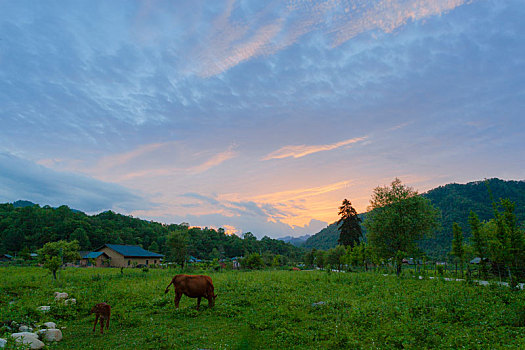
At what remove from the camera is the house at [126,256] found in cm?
7056

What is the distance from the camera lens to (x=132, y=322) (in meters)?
14.0

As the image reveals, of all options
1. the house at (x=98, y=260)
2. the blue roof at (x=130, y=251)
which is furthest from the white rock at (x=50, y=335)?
the house at (x=98, y=260)

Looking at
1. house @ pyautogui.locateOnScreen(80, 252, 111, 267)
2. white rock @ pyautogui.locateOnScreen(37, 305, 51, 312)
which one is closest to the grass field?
white rock @ pyautogui.locateOnScreen(37, 305, 51, 312)

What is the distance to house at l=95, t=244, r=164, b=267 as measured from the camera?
7056 cm

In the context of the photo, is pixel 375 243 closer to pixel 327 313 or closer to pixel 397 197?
pixel 397 197

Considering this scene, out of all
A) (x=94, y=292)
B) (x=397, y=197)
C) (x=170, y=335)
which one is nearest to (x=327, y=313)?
(x=170, y=335)

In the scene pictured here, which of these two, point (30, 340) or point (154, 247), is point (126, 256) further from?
point (30, 340)

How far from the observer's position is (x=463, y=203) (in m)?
122

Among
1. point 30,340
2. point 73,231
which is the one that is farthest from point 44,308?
point 73,231

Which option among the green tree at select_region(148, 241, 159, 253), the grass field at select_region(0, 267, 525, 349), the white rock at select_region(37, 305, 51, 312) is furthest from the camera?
the green tree at select_region(148, 241, 159, 253)

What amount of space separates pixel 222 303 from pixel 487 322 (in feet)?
46.9

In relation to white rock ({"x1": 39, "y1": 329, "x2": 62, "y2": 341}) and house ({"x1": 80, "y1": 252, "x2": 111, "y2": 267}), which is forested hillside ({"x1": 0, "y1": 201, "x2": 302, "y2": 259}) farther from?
white rock ({"x1": 39, "y1": 329, "x2": 62, "y2": 341})

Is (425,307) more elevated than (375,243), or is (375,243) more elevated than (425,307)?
(375,243)

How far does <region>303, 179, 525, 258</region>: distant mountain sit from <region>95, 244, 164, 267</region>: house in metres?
98.5
